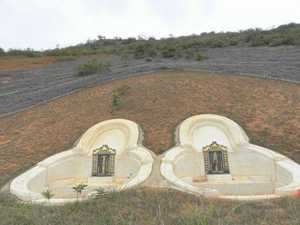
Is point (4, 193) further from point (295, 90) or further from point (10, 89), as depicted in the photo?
point (10, 89)

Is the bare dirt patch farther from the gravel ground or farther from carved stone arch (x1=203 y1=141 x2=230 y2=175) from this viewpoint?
the gravel ground

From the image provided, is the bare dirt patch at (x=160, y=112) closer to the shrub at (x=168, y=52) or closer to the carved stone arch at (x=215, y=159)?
the carved stone arch at (x=215, y=159)

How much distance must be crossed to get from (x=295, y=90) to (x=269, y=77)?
5.46ft

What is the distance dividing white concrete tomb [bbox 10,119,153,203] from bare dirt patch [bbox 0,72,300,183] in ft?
1.69

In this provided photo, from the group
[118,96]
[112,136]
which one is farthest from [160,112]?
[118,96]

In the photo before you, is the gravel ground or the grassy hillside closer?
the gravel ground

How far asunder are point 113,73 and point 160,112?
6.37 m

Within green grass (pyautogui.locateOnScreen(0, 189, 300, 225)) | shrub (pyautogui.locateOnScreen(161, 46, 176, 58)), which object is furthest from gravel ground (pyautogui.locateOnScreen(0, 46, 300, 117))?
green grass (pyautogui.locateOnScreen(0, 189, 300, 225))

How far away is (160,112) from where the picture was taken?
34.4 ft

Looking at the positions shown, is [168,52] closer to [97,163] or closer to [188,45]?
[188,45]

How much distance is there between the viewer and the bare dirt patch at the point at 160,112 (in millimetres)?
8930

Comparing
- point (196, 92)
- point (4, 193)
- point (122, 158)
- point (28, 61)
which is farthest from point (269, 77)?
point (28, 61)

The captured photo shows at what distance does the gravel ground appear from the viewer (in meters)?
14.1

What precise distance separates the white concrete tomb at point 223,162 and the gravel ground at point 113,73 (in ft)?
17.2
